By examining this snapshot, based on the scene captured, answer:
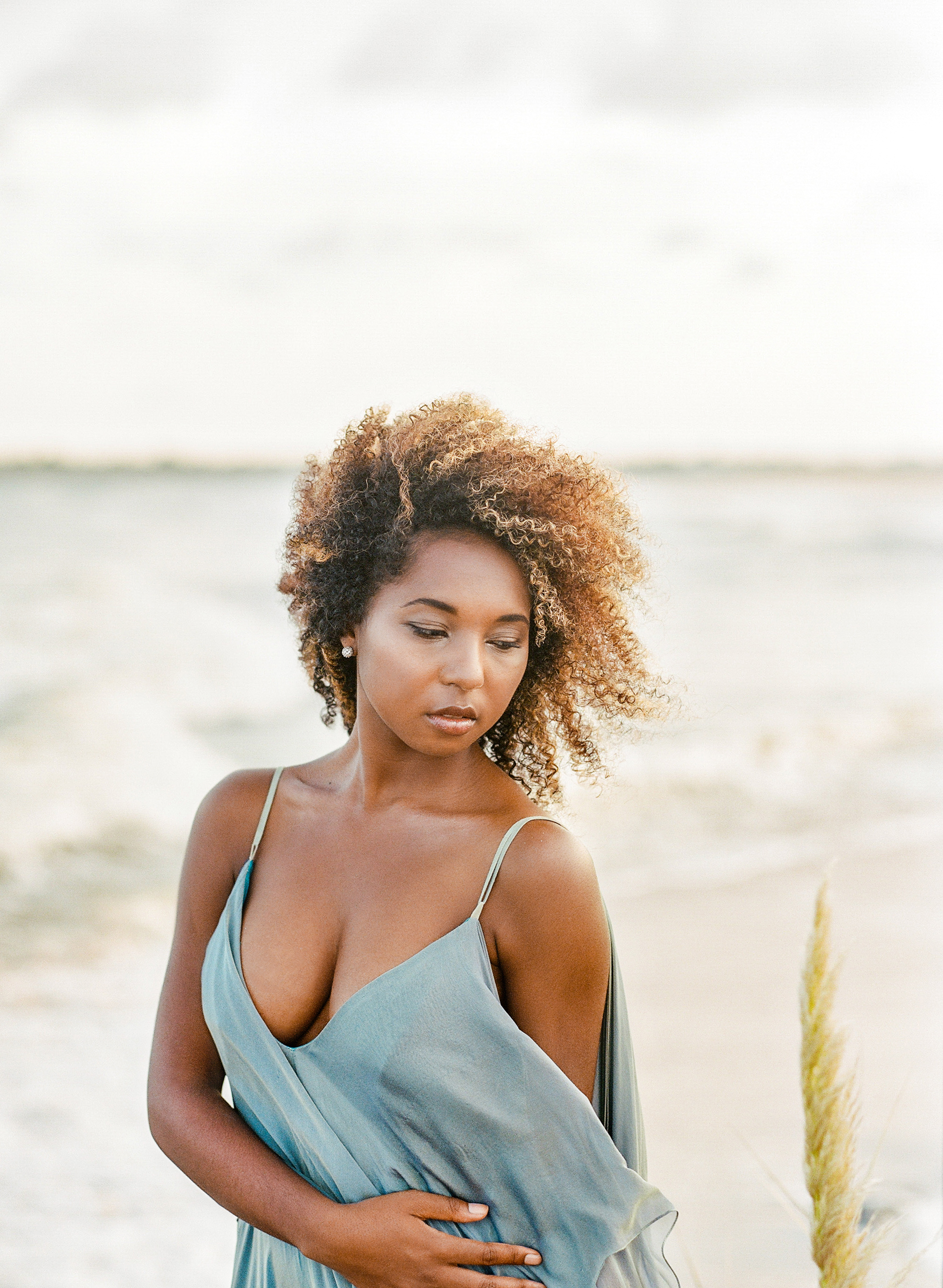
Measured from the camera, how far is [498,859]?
125 centimetres

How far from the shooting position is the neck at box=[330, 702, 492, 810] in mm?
1383

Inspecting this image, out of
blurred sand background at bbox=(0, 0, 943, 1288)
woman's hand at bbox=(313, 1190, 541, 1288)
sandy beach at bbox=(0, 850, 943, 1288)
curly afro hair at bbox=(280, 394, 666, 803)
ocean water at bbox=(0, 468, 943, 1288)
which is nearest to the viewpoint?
woman's hand at bbox=(313, 1190, 541, 1288)

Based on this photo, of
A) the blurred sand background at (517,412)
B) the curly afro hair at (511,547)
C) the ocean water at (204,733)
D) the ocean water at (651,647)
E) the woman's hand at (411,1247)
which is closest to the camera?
the woman's hand at (411,1247)

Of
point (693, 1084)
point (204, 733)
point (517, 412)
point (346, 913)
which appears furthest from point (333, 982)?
point (204, 733)

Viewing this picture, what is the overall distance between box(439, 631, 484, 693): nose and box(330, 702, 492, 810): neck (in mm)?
156

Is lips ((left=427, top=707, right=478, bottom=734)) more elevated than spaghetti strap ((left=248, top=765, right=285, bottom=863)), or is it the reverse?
lips ((left=427, top=707, right=478, bottom=734))

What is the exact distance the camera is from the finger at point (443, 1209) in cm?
122

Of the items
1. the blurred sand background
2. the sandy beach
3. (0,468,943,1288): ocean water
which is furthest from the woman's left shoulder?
the blurred sand background

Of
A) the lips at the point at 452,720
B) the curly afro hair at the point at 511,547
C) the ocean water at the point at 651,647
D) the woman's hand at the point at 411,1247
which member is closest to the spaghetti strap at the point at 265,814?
the curly afro hair at the point at 511,547

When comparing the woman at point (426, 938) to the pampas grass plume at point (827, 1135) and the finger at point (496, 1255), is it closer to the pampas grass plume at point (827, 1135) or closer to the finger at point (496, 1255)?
the finger at point (496, 1255)

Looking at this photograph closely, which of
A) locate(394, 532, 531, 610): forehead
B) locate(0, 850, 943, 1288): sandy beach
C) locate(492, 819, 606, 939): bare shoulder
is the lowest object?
locate(0, 850, 943, 1288): sandy beach

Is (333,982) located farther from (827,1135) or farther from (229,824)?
(827,1135)

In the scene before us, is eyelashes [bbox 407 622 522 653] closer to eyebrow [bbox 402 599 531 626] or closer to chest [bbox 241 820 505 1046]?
eyebrow [bbox 402 599 531 626]

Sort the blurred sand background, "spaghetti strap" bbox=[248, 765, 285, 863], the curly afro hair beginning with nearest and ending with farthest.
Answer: the curly afro hair → "spaghetti strap" bbox=[248, 765, 285, 863] → the blurred sand background
